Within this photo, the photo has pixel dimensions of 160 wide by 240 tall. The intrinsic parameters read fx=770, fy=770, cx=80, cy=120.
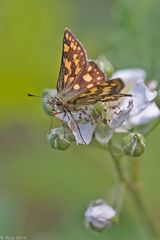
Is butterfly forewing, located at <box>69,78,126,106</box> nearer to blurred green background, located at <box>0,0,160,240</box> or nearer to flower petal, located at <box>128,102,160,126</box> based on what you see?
flower petal, located at <box>128,102,160,126</box>

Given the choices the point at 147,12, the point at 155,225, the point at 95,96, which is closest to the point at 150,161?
the point at 155,225

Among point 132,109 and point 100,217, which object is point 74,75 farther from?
point 100,217

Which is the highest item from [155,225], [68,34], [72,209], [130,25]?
[130,25]

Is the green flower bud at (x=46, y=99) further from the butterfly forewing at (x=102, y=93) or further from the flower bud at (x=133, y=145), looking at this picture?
the flower bud at (x=133, y=145)

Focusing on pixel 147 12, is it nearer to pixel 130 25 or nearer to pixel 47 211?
pixel 130 25

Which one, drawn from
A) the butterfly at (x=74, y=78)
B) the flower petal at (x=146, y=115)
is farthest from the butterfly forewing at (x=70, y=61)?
the flower petal at (x=146, y=115)

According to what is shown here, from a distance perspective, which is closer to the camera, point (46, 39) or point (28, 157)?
point (46, 39)
